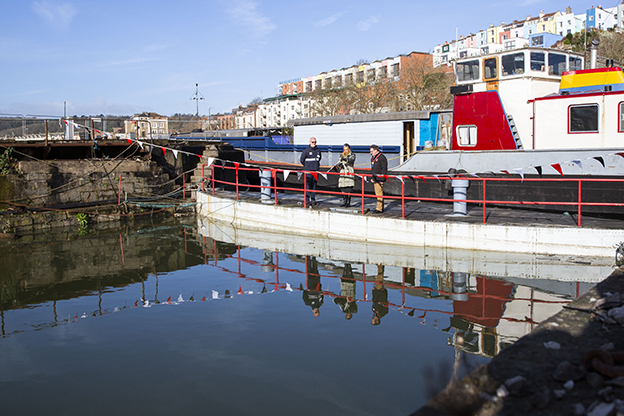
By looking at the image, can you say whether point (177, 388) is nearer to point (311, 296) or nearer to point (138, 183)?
point (311, 296)

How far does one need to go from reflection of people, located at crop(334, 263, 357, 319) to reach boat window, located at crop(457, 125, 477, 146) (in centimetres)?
552

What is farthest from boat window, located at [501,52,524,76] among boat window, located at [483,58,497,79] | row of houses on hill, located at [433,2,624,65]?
row of houses on hill, located at [433,2,624,65]

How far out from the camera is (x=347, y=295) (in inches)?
324

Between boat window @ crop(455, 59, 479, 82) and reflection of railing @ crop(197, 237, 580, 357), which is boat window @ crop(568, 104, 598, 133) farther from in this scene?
reflection of railing @ crop(197, 237, 580, 357)

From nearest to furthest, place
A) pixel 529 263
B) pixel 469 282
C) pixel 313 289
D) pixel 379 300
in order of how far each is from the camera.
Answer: pixel 379 300
pixel 469 282
pixel 313 289
pixel 529 263

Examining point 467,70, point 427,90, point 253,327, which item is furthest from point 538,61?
point 427,90

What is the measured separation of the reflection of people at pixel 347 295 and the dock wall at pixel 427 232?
2067 millimetres

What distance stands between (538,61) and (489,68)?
1171 millimetres

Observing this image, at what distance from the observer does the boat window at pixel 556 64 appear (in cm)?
1288

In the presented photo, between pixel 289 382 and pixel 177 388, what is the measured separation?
1141 millimetres

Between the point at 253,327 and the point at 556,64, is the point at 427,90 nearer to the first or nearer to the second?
the point at 556,64

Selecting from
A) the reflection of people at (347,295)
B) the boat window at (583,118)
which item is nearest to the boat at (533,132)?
the boat window at (583,118)

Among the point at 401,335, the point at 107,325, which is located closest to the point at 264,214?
the point at 107,325

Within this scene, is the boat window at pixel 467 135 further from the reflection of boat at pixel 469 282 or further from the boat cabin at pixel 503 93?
the reflection of boat at pixel 469 282
